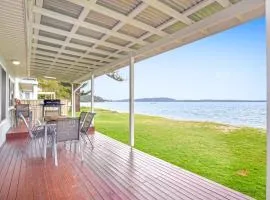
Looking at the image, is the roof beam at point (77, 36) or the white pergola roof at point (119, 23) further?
the roof beam at point (77, 36)

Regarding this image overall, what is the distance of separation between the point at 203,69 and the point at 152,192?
16.1 m

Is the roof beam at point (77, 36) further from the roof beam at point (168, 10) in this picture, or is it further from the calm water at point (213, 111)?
the calm water at point (213, 111)

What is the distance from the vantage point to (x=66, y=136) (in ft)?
13.6

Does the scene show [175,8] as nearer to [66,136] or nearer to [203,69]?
[66,136]

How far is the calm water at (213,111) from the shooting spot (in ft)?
29.7

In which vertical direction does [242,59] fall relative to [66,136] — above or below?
above

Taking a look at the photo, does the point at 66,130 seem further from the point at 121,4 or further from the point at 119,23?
the point at 121,4

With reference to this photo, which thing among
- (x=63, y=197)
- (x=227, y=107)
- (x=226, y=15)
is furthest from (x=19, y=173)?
→ (x=227, y=107)

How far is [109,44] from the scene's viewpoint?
478 cm

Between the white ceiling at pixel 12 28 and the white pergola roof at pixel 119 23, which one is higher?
the white pergola roof at pixel 119 23

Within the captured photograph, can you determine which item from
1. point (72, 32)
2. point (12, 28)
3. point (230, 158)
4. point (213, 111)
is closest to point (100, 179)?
point (12, 28)

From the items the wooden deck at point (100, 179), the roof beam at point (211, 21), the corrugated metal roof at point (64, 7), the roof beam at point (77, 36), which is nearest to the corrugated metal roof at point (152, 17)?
the roof beam at point (211, 21)

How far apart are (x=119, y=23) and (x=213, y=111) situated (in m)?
11.9

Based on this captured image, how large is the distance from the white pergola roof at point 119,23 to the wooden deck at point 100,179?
2.23 meters
